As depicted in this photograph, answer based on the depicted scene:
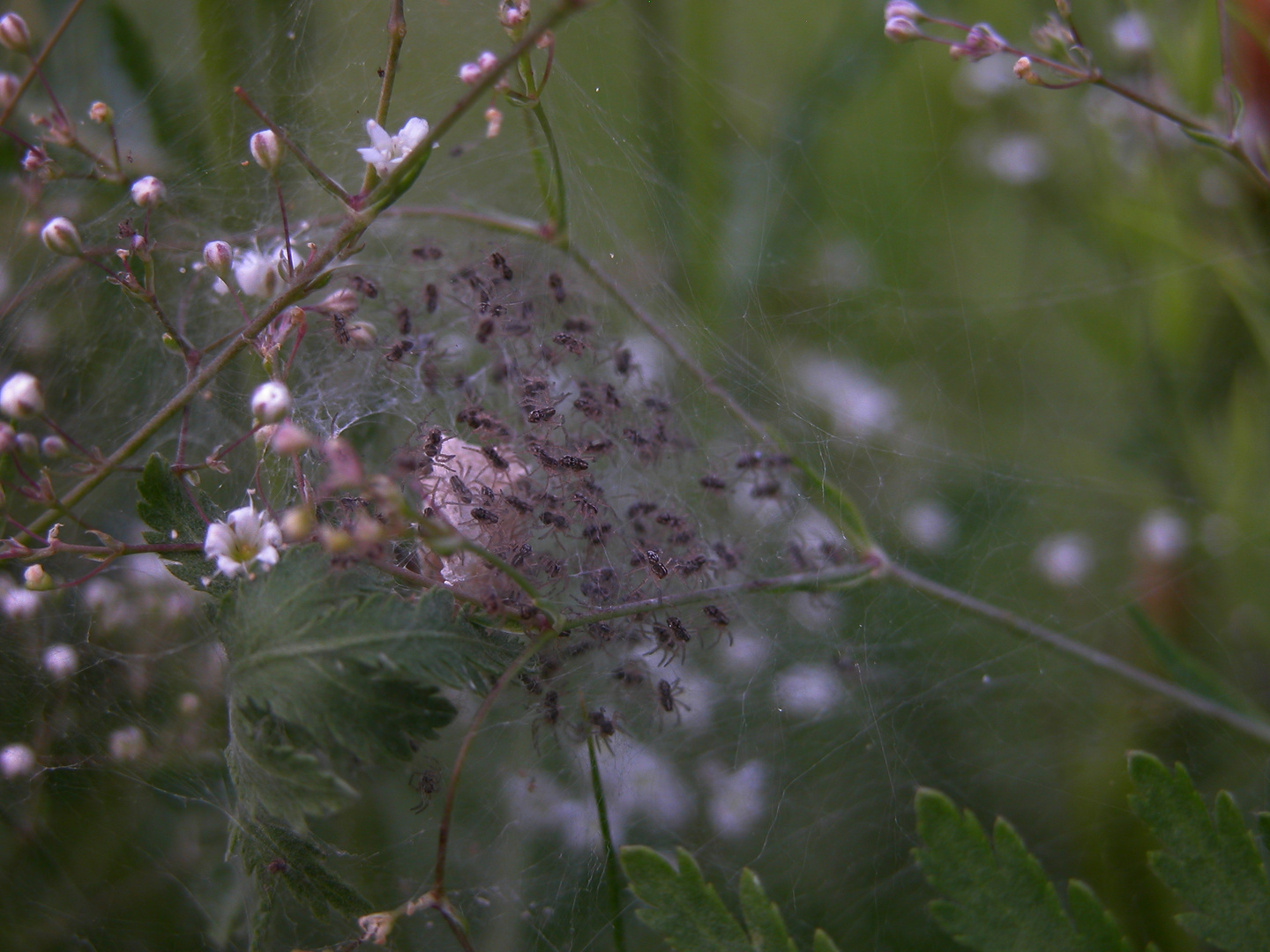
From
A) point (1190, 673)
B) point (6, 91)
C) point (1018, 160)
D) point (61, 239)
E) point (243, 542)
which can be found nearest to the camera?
point (243, 542)

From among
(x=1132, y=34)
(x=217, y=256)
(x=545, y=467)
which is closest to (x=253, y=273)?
(x=217, y=256)

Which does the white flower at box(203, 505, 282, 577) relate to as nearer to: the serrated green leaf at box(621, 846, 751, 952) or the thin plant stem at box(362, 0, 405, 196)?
the thin plant stem at box(362, 0, 405, 196)

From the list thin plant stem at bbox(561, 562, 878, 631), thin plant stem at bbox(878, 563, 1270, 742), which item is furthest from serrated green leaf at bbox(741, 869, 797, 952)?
thin plant stem at bbox(878, 563, 1270, 742)

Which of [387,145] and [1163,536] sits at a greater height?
[387,145]

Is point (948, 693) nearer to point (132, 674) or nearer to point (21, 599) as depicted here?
point (132, 674)

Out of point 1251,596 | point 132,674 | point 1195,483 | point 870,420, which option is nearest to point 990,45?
point 870,420

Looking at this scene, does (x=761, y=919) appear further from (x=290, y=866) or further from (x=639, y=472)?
(x=639, y=472)
